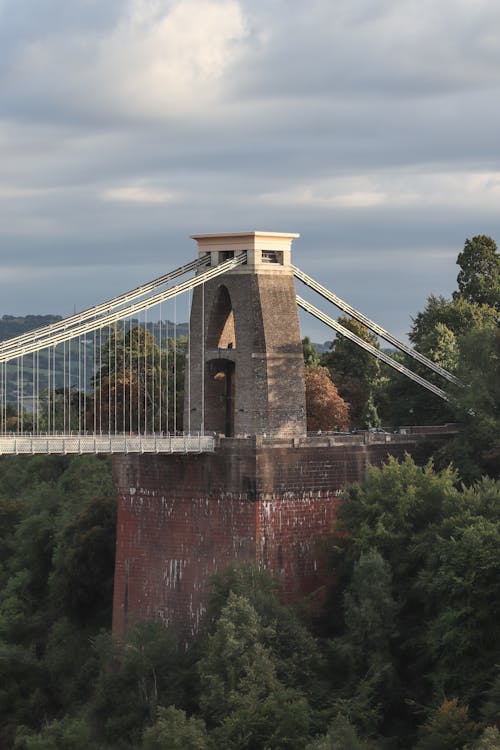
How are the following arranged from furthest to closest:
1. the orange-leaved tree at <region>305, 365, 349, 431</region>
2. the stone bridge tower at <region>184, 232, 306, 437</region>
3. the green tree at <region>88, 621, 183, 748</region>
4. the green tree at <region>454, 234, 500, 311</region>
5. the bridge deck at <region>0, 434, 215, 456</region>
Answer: the green tree at <region>454, 234, 500, 311</region>, the orange-leaved tree at <region>305, 365, 349, 431</region>, the stone bridge tower at <region>184, 232, 306, 437</region>, the green tree at <region>88, 621, 183, 748</region>, the bridge deck at <region>0, 434, 215, 456</region>

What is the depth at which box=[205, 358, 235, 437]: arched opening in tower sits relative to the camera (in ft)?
200

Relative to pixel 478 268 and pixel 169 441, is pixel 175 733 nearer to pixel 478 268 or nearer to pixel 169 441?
pixel 169 441

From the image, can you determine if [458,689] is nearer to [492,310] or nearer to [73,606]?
[73,606]

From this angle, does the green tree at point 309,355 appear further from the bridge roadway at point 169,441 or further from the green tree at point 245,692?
the green tree at point 245,692

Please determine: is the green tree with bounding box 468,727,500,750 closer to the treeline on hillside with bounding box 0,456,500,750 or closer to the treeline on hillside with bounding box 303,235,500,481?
the treeline on hillside with bounding box 0,456,500,750

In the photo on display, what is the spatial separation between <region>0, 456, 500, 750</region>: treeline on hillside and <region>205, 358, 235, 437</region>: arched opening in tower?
5521mm

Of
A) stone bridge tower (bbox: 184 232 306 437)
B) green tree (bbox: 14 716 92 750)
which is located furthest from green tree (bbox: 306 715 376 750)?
stone bridge tower (bbox: 184 232 306 437)

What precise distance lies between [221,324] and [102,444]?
796 cm

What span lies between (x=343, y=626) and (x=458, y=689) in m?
6.69

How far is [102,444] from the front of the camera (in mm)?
55406

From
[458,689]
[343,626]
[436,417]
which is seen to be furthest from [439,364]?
[458,689]

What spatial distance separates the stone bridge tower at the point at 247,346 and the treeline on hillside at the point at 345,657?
13.4 feet

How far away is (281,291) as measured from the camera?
60188mm

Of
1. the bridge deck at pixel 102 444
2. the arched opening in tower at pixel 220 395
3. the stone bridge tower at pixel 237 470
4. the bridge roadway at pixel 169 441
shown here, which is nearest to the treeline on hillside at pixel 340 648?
the stone bridge tower at pixel 237 470
